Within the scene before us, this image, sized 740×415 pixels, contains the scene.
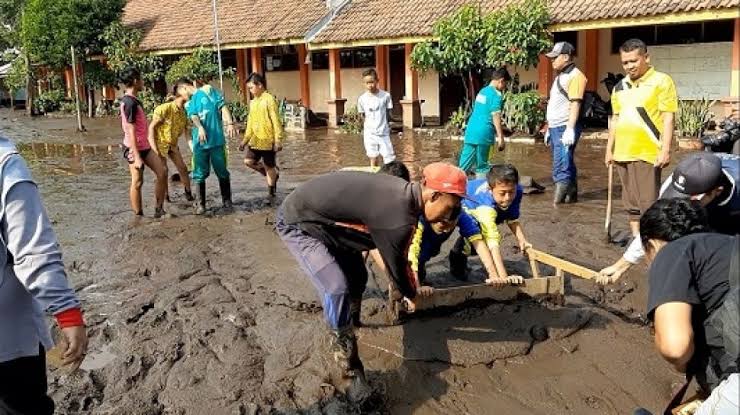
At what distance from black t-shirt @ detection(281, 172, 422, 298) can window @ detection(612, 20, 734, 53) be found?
12406 millimetres

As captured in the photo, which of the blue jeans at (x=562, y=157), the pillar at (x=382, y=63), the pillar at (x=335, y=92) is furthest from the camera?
the pillar at (x=335, y=92)

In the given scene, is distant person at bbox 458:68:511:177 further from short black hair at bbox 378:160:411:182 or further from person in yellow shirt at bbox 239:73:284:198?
short black hair at bbox 378:160:411:182

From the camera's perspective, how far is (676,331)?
96.8 inches

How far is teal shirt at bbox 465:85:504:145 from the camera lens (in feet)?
26.0

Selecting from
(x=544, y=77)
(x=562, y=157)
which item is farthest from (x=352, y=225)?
(x=544, y=77)

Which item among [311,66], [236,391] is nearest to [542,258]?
[236,391]

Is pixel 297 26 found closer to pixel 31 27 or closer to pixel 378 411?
pixel 31 27

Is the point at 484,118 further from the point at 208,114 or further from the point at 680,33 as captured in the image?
the point at 680,33

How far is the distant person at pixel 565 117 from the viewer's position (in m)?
7.62

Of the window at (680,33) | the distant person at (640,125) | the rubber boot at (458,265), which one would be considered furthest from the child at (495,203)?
the window at (680,33)

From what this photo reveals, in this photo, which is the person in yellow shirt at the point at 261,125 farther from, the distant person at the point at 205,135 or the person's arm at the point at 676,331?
the person's arm at the point at 676,331

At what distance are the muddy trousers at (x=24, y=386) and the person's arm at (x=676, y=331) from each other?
7.65ft

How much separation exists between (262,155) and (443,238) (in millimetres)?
4147

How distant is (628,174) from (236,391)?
3.91 metres
